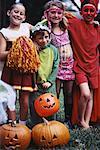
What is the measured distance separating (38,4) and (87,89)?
1.39 m

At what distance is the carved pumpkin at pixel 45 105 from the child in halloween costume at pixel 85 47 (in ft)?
1.62

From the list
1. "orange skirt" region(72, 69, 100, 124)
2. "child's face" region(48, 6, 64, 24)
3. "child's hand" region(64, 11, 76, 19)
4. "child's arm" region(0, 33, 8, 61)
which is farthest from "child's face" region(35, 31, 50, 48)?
"orange skirt" region(72, 69, 100, 124)

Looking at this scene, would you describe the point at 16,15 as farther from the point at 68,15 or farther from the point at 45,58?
the point at 68,15

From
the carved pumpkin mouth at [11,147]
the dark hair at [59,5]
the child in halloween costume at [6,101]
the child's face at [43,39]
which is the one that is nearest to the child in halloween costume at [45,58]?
the child's face at [43,39]

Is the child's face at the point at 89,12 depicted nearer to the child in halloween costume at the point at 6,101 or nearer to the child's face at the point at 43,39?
the child's face at the point at 43,39

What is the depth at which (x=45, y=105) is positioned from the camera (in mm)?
4164

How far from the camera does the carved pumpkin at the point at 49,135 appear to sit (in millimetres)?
4039

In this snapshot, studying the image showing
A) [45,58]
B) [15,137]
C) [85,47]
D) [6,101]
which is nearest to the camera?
[15,137]

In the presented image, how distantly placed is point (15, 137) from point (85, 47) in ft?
4.20

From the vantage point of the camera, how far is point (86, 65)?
459 centimetres

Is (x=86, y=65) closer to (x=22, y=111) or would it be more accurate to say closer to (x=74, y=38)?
(x=74, y=38)

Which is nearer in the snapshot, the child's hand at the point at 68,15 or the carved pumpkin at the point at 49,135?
the carved pumpkin at the point at 49,135

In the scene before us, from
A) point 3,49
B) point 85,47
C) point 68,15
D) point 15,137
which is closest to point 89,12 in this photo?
point 68,15

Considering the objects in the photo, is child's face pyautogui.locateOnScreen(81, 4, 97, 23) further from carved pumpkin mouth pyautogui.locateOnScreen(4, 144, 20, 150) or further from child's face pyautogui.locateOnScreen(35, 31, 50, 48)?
carved pumpkin mouth pyautogui.locateOnScreen(4, 144, 20, 150)
